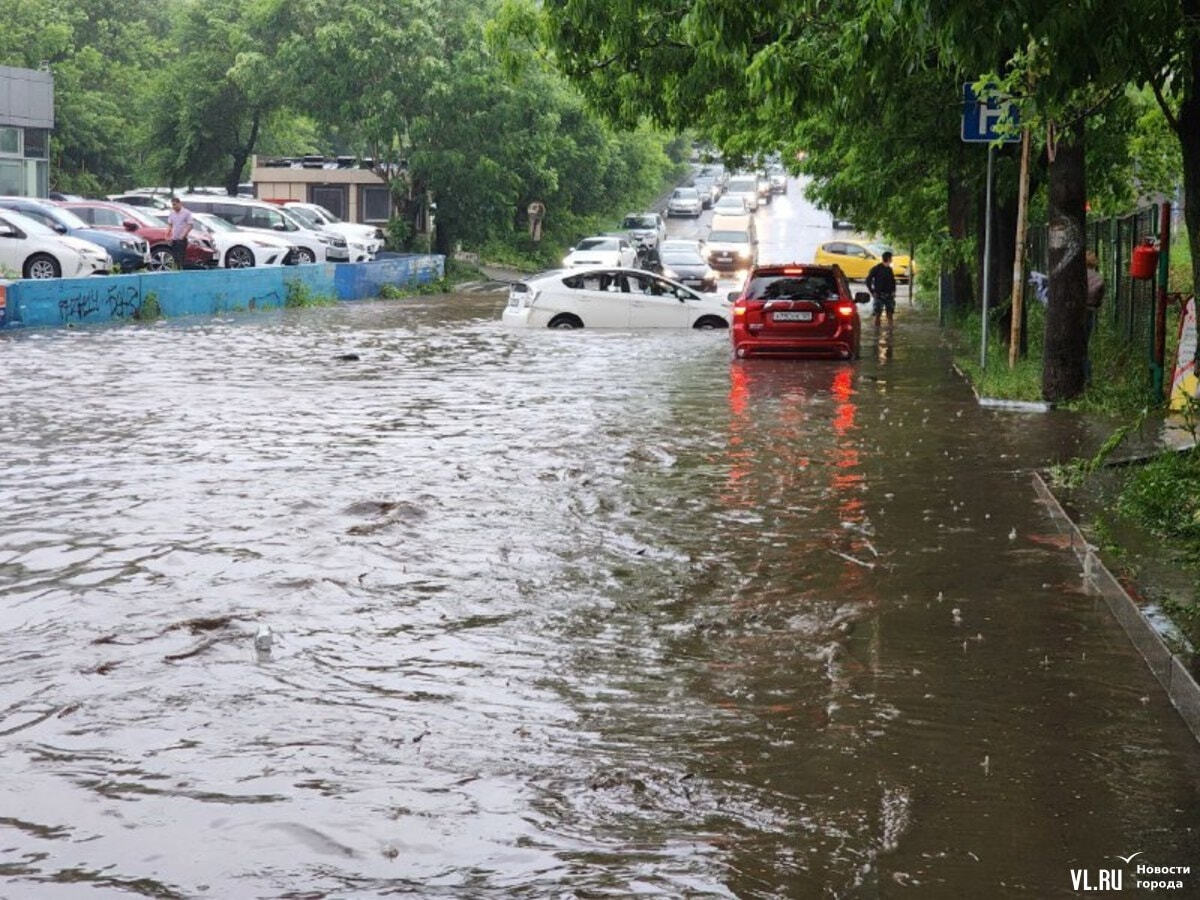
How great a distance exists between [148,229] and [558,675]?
35299 millimetres

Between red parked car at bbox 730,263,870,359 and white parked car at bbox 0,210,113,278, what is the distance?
14.3 meters

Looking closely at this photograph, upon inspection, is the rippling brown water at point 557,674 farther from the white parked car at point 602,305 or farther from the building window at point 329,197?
the building window at point 329,197

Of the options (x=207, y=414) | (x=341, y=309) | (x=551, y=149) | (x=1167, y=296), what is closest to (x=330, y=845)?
(x=207, y=414)

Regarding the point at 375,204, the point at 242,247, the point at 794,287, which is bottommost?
the point at 794,287

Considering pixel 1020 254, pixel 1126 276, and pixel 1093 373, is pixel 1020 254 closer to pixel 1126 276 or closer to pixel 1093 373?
pixel 1093 373

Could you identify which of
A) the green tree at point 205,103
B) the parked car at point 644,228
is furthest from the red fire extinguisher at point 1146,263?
the parked car at point 644,228

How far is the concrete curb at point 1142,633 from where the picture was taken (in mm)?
7223

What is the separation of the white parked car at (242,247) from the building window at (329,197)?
979 inches

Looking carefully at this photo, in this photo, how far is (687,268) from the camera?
53.5 meters

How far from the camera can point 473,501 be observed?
1255 cm

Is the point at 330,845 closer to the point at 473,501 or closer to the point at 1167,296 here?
the point at 473,501

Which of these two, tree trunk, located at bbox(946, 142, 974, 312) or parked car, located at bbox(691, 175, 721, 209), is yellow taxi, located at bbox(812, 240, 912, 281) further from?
parked car, located at bbox(691, 175, 721, 209)

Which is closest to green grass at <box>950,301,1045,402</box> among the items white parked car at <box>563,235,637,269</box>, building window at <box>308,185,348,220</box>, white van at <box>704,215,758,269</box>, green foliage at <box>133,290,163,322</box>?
green foliage at <box>133,290,163,322</box>

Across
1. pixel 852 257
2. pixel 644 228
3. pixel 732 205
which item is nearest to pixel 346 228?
pixel 852 257
